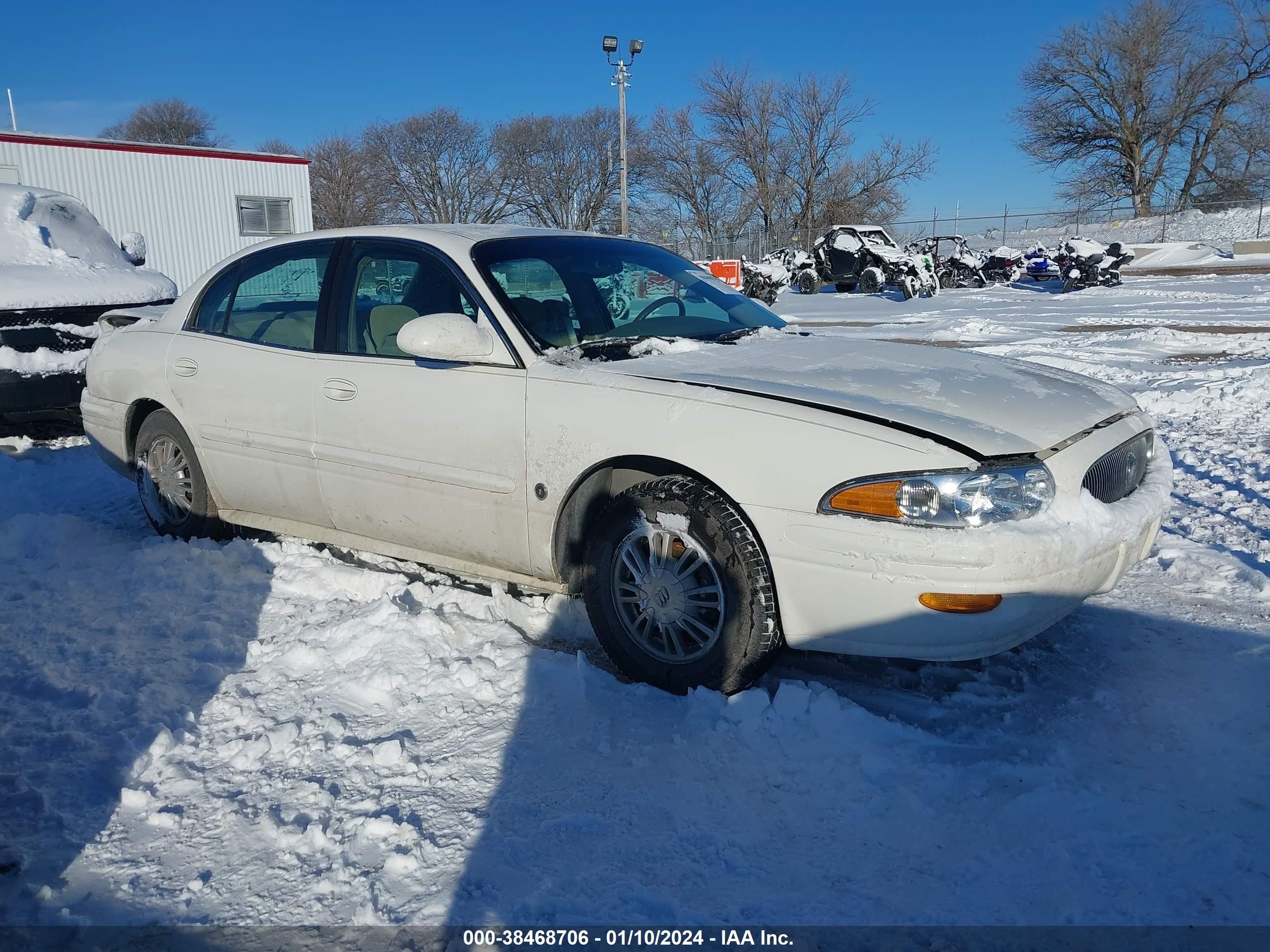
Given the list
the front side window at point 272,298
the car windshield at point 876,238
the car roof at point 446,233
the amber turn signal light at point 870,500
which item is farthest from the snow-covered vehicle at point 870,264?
the amber turn signal light at point 870,500

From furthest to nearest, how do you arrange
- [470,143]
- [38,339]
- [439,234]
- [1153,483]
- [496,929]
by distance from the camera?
[470,143]
[38,339]
[439,234]
[1153,483]
[496,929]

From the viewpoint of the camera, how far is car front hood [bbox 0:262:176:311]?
6.84 m

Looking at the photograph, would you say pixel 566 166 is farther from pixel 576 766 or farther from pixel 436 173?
pixel 576 766

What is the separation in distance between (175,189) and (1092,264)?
21.5 meters

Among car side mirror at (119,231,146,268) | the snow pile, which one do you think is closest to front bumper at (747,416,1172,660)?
car side mirror at (119,231,146,268)

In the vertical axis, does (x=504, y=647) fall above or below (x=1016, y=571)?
below

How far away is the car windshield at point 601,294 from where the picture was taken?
374cm

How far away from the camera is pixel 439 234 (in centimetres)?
404

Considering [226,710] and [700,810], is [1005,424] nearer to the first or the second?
[700,810]

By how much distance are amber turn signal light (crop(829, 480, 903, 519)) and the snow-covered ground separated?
62 cm

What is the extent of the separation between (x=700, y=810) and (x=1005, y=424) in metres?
1.49

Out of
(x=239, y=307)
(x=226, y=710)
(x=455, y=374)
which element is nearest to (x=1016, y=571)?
(x=455, y=374)

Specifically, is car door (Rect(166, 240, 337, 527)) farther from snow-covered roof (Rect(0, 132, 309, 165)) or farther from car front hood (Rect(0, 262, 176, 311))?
snow-covered roof (Rect(0, 132, 309, 165))

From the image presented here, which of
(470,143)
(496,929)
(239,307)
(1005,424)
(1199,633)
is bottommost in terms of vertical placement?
(496,929)
